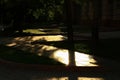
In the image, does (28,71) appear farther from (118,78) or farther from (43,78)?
(118,78)

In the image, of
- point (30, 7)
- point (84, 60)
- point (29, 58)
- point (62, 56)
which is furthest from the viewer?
point (30, 7)

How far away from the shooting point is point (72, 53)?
14.4 m

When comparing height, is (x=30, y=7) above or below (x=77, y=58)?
above

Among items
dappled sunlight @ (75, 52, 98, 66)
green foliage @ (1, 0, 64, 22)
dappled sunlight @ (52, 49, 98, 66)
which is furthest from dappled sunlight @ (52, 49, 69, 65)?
green foliage @ (1, 0, 64, 22)

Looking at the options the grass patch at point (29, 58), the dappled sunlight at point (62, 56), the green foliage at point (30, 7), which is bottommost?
the dappled sunlight at point (62, 56)

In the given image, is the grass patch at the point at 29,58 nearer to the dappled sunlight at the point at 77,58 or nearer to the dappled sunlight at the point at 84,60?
the dappled sunlight at the point at 77,58

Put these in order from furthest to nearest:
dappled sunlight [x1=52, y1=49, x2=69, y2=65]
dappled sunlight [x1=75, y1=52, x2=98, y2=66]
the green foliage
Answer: the green foliage → dappled sunlight [x1=52, y1=49, x2=69, y2=65] → dappled sunlight [x1=75, y1=52, x2=98, y2=66]

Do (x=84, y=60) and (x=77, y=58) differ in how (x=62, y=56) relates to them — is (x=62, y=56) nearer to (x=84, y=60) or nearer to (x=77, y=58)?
(x=77, y=58)

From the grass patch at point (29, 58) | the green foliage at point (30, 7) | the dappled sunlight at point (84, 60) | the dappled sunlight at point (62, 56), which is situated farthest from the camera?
the green foliage at point (30, 7)

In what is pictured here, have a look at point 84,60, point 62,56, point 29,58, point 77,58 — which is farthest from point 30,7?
point 84,60

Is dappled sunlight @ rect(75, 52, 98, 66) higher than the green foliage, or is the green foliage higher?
the green foliage

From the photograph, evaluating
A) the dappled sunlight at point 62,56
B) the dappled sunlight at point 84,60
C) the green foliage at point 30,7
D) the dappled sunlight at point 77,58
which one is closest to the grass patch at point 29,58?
the dappled sunlight at point 62,56

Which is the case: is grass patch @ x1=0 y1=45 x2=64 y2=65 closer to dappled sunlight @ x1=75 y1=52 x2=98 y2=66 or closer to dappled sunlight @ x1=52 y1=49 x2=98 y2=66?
dappled sunlight @ x1=52 y1=49 x2=98 y2=66

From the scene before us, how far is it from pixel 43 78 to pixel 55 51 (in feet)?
16.5
